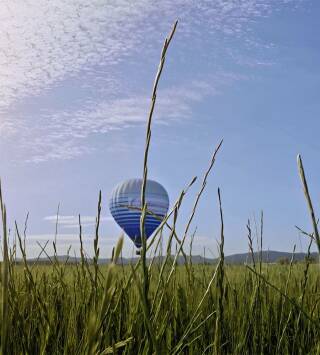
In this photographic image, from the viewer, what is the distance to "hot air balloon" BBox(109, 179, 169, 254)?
67.8 ft

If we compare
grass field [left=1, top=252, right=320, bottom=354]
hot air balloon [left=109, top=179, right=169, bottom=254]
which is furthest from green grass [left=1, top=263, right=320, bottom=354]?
hot air balloon [left=109, top=179, right=169, bottom=254]

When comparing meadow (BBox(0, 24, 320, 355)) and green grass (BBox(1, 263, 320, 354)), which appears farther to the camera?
green grass (BBox(1, 263, 320, 354))

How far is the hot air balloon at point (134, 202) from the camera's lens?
20.7 metres

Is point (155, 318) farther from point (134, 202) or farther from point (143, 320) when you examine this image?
point (134, 202)

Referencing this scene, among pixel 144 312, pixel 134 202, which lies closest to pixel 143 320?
pixel 144 312

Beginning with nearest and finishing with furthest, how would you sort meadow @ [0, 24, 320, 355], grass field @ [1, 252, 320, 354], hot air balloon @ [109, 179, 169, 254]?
meadow @ [0, 24, 320, 355], grass field @ [1, 252, 320, 354], hot air balloon @ [109, 179, 169, 254]

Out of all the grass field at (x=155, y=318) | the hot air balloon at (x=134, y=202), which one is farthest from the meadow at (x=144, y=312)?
the hot air balloon at (x=134, y=202)

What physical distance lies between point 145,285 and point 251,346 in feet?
4.87

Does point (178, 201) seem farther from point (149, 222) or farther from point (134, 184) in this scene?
point (134, 184)

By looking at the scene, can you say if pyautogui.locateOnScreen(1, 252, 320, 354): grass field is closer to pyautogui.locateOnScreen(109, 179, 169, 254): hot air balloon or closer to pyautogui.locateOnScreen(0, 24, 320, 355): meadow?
pyautogui.locateOnScreen(0, 24, 320, 355): meadow

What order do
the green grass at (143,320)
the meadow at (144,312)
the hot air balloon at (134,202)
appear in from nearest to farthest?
the meadow at (144,312), the green grass at (143,320), the hot air balloon at (134,202)

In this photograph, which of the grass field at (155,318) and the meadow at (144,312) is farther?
the grass field at (155,318)

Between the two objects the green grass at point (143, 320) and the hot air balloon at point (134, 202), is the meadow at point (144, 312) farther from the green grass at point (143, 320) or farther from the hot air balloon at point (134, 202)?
the hot air balloon at point (134, 202)

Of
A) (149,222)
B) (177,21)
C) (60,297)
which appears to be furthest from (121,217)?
(177,21)
